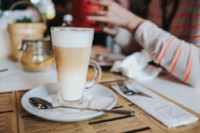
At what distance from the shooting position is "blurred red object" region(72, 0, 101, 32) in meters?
0.92

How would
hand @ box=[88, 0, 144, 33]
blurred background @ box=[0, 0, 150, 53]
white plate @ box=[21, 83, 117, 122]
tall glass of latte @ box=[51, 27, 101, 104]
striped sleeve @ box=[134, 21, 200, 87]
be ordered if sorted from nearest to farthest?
white plate @ box=[21, 83, 117, 122]
tall glass of latte @ box=[51, 27, 101, 104]
striped sleeve @ box=[134, 21, 200, 87]
hand @ box=[88, 0, 144, 33]
blurred background @ box=[0, 0, 150, 53]

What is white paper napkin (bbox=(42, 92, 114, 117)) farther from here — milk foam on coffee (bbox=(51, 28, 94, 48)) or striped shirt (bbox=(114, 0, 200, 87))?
striped shirt (bbox=(114, 0, 200, 87))

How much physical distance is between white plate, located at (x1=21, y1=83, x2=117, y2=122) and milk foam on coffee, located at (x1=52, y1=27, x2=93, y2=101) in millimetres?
62

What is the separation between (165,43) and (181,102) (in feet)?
0.95

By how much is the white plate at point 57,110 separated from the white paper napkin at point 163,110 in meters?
0.08

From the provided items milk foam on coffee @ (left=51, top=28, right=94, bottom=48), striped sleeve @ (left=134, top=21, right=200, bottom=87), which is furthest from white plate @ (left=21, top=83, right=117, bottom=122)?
striped sleeve @ (left=134, top=21, right=200, bottom=87)

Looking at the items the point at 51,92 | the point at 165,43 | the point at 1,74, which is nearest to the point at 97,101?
the point at 51,92

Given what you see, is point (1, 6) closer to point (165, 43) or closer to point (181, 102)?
point (165, 43)

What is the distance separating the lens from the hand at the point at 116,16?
854mm

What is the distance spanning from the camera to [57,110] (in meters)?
0.44

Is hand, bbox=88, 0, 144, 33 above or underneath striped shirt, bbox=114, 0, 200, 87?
above

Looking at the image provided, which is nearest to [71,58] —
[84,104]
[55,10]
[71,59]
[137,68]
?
[71,59]

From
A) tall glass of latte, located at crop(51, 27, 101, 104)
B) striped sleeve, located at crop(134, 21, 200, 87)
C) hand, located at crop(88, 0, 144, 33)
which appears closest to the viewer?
tall glass of latte, located at crop(51, 27, 101, 104)

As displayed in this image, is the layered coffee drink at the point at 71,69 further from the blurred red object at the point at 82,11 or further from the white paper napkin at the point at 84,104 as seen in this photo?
the blurred red object at the point at 82,11
